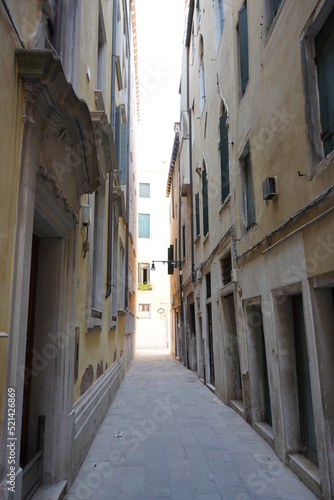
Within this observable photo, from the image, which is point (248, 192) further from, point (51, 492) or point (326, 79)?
point (51, 492)

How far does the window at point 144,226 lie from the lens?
104 ft

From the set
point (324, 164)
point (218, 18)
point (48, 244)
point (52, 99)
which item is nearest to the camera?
point (52, 99)

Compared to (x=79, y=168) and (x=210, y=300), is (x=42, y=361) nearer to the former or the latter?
(x=79, y=168)

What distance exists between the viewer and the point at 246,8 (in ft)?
22.1

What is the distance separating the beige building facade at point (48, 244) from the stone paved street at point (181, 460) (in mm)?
321

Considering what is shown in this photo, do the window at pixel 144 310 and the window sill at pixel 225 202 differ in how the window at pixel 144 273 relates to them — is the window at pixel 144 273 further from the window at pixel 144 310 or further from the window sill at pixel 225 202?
the window sill at pixel 225 202

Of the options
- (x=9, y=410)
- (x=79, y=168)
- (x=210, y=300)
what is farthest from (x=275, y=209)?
(x=210, y=300)

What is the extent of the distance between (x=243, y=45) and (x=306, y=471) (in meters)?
6.42

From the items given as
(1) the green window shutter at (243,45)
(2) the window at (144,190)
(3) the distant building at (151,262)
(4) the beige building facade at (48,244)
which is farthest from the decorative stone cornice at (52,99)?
(2) the window at (144,190)

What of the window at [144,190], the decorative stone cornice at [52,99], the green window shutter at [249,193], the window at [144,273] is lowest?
the decorative stone cornice at [52,99]

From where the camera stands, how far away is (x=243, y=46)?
22.5 ft

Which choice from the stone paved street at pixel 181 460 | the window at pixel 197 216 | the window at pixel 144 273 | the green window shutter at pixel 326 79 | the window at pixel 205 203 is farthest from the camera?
the window at pixel 144 273

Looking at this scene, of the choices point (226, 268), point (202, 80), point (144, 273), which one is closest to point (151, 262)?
point (144, 273)

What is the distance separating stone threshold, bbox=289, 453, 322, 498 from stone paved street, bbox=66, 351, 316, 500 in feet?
0.22
